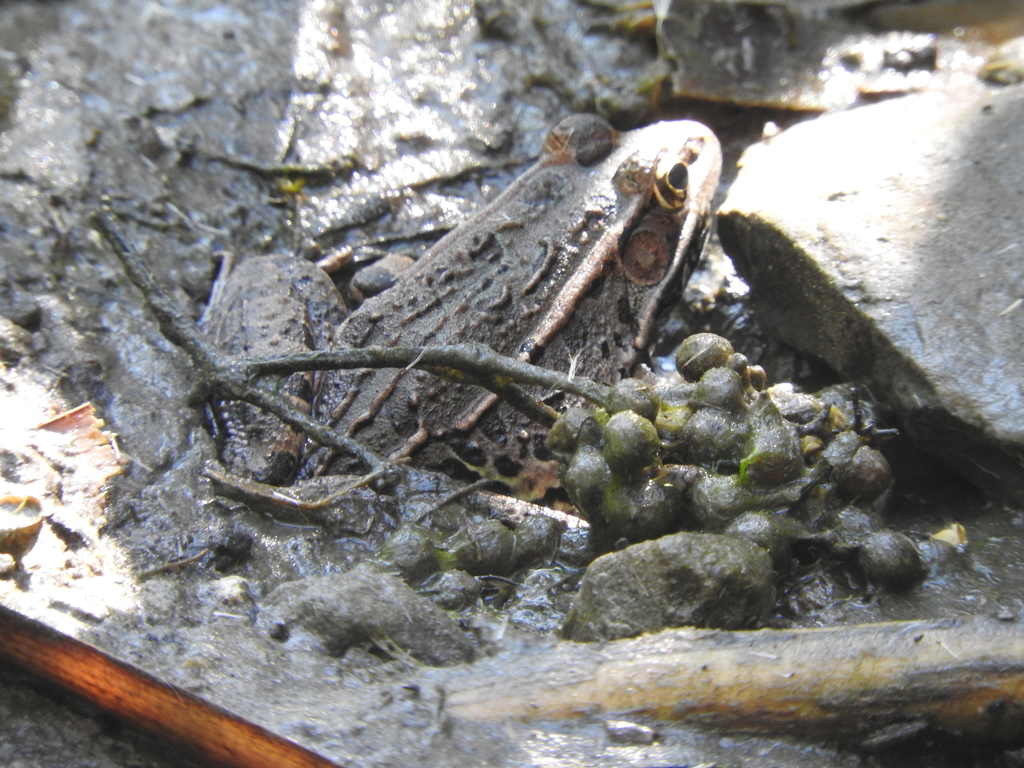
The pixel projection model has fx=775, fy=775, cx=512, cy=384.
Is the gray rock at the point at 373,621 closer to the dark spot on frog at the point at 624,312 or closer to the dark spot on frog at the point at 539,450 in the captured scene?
the dark spot on frog at the point at 539,450

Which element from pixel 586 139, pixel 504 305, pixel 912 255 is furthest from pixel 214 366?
pixel 912 255

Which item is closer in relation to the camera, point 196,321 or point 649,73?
point 196,321

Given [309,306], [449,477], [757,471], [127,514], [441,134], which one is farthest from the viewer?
[441,134]

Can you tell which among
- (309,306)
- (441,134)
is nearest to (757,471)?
(309,306)

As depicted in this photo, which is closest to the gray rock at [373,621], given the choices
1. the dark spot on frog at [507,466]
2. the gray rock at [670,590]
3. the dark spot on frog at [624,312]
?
the gray rock at [670,590]

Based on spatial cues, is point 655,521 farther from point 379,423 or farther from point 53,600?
point 53,600

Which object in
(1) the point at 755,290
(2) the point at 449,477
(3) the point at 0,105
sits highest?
(3) the point at 0,105

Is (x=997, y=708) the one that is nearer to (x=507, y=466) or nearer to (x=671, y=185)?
(x=507, y=466)
